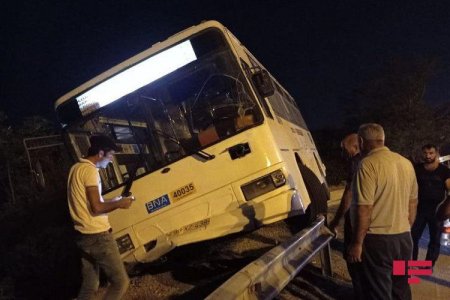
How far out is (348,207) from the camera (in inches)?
178

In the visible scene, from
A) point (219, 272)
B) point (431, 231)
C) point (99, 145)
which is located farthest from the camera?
point (219, 272)

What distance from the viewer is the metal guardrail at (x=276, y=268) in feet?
9.37

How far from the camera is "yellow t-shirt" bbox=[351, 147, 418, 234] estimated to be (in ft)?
11.2

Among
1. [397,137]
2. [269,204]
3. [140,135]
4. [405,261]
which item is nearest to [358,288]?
[405,261]

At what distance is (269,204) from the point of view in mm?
5551

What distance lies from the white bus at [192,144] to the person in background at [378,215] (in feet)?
6.73

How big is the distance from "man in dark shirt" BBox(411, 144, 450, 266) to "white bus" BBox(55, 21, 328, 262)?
4.55ft

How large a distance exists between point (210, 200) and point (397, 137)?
623 inches

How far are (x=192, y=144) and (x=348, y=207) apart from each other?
218 cm

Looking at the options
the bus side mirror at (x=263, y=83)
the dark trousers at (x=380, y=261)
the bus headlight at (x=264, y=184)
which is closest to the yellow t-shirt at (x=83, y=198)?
the bus headlight at (x=264, y=184)

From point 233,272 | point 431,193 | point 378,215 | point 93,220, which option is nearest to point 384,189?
point 378,215

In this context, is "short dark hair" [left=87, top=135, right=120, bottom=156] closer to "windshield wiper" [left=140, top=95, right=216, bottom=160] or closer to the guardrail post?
"windshield wiper" [left=140, top=95, right=216, bottom=160]

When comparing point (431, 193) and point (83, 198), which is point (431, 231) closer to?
point (431, 193)

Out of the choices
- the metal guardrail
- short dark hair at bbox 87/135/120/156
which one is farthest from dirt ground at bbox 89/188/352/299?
short dark hair at bbox 87/135/120/156
